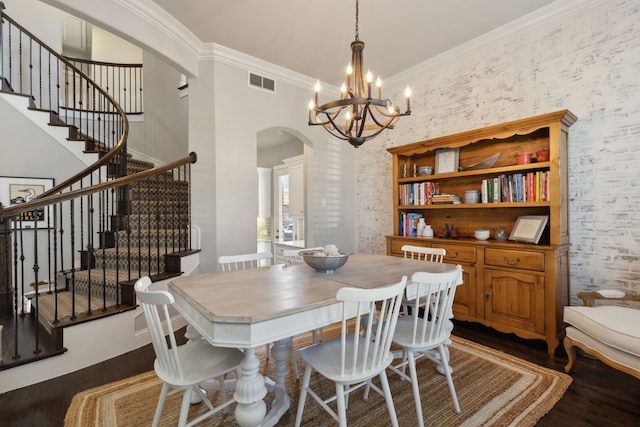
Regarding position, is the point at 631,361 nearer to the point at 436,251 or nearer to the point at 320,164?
the point at 436,251

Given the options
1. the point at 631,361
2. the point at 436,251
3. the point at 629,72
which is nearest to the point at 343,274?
the point at 436,251

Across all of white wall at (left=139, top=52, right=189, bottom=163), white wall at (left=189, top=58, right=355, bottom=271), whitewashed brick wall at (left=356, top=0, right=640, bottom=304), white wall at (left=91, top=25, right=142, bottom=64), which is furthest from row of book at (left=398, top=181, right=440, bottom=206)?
white wall at (left=91, top=25, right=142, bottom=64)

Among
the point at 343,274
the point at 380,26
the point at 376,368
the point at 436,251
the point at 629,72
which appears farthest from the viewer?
the point at 380,26

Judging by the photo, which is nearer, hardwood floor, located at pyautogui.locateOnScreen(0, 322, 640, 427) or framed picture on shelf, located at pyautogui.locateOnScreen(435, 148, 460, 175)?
hardwood floor, located at pyautogui.locateOnScreen(0, 322, 640, 427)

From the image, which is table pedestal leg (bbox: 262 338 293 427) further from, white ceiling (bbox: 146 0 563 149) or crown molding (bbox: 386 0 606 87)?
crown molding (bbox: 386 0 606 87)

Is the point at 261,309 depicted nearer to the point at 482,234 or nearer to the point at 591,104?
the point at 482,234

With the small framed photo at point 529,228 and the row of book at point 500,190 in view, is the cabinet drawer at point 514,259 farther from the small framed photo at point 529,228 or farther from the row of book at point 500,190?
the row of book at point 500,190

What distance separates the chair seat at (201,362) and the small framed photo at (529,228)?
8.63ft

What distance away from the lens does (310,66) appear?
3963 millimetres

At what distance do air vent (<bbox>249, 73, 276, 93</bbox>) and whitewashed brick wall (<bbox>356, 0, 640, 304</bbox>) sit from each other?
245 centimetres

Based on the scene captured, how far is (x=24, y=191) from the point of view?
12.5ft

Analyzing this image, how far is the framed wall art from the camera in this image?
369 centimetres

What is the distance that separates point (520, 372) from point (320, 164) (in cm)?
331

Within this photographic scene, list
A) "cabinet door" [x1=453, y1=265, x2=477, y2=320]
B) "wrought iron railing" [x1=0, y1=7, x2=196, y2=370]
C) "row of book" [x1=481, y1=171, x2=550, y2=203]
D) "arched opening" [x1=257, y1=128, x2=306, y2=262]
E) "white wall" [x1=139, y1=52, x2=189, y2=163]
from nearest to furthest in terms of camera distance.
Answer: "wrought iron railing" [x1=0, y1=7, x2=196, y2=370]
"row of book" [x1=481, y1=171, x2=550, y2=203]
"cabinet door" [x1=453, y1=265, x2=477, y2=320]
"white wall" [x1=139, y1=52, x2=189, y2=163]
"arched opening" [x1=257, y1=128, x2=306, y2=262]
